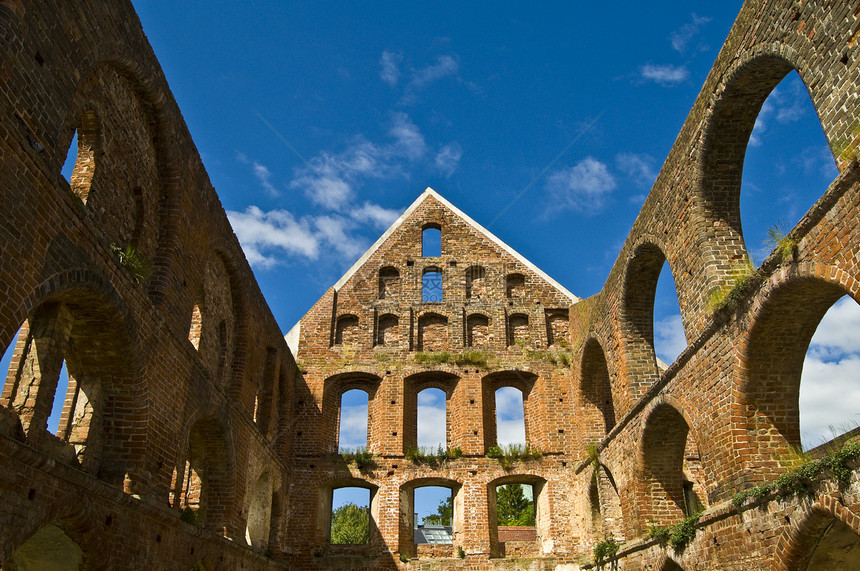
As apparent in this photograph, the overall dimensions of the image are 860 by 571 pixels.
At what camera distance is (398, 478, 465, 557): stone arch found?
56.4 feet

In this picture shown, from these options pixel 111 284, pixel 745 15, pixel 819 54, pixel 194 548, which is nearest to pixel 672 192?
pixel 745 15

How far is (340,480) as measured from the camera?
1772 cm

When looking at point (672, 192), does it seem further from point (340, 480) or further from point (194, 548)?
point (340, 480)

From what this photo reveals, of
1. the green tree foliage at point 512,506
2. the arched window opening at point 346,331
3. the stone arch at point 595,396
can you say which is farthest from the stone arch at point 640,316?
the green tree foliage at point 512,506

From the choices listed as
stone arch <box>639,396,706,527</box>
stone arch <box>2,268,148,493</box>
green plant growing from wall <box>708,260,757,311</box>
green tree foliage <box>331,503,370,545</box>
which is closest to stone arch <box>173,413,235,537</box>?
stone arch <box>2,268,148,493</box>

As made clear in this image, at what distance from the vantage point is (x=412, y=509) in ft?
58.6

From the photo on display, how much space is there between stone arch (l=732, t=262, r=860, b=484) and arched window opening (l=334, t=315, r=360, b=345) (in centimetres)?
1269

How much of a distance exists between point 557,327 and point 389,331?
506 centimetres

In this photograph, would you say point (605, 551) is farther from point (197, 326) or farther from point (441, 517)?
point (441, 517)

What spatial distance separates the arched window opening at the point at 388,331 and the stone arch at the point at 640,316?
7817mm

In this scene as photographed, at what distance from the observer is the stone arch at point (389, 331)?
65.1 ft

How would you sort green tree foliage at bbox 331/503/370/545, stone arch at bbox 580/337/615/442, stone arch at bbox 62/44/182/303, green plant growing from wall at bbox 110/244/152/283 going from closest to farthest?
green plant growing from wall at bbox 110/244/152/283 < stone arch at bbox 62/44/182/303 < stone arch at bbox 580/337/615/442 < green tree foliage at bbox 331/503/370/545

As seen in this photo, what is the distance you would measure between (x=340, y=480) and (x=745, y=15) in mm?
14147

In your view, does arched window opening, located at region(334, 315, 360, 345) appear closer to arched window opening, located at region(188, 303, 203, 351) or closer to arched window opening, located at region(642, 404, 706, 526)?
arched window opening, located at region(188, 303, 203, 351)
